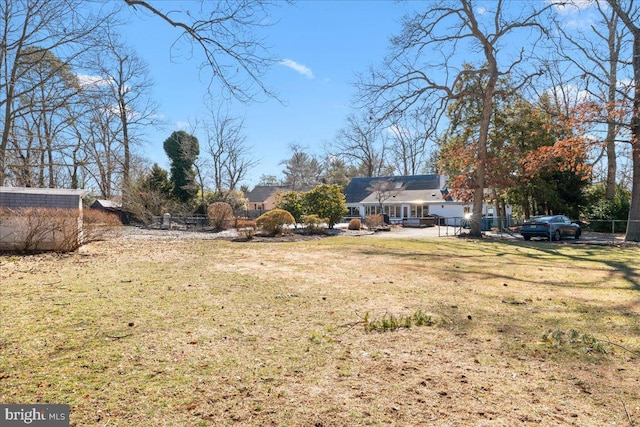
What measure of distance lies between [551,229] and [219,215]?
67.7ft

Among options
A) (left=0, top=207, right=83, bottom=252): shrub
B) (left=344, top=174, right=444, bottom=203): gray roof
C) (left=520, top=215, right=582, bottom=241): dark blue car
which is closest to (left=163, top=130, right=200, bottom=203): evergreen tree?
(left=0, top=207, right=83, bottom=252): shrub

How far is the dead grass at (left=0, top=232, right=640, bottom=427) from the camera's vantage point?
9.20 feet

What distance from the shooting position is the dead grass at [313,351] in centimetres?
280

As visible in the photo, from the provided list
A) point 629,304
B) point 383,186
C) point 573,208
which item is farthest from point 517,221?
point 629,304

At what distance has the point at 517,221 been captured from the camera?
3528 cm

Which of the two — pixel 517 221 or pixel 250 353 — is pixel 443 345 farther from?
pixel 517 221

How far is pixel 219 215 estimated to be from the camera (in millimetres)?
25312

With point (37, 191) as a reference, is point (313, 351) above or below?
below

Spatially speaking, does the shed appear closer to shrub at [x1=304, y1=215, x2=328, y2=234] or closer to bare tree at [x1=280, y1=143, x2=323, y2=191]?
shrub at [x1=304, y1=215, x2=328, y2=234]

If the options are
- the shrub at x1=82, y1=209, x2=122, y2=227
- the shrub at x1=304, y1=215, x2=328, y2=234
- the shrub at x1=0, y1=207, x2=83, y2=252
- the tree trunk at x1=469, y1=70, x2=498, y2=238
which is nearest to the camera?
the shrub at x1=0, y1=207, x2=83, y2=252

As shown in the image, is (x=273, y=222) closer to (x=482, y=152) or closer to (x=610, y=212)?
(x=482, y=152)

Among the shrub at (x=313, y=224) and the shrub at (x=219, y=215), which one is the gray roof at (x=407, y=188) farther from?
the shrub at (x=219, y=215)

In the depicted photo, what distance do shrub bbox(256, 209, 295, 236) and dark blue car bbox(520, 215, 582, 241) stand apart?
548 inches

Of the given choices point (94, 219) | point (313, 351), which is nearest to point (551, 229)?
point (313, 351)
